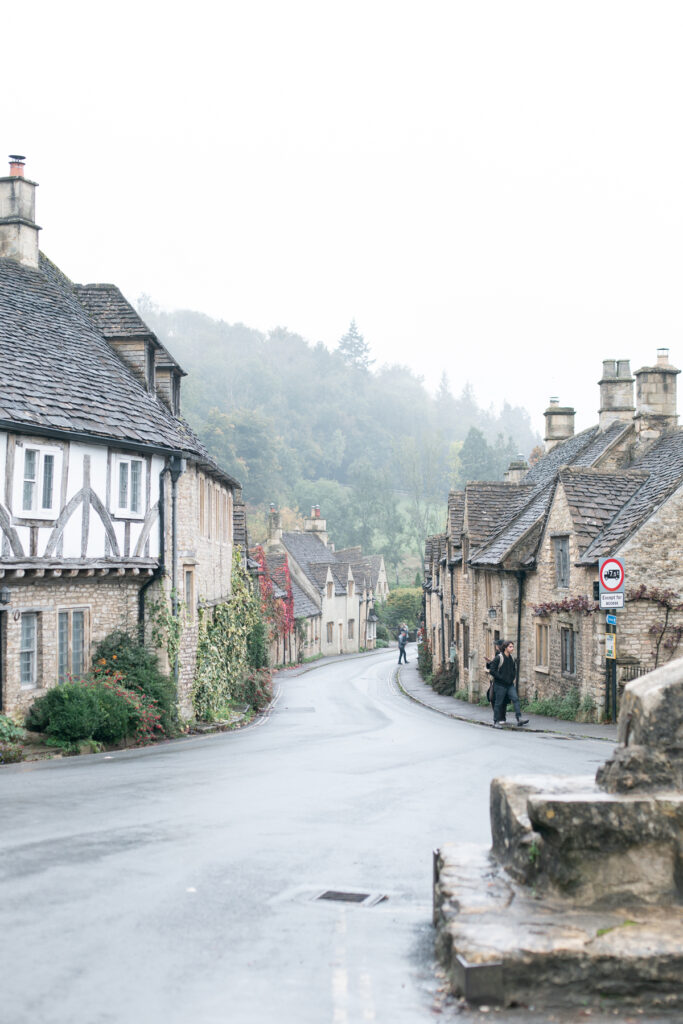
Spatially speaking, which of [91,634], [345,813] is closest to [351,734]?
[91,634]

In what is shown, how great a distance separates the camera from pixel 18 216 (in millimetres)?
22891

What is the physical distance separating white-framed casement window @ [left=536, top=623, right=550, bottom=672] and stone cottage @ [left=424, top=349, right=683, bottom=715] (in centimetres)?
3

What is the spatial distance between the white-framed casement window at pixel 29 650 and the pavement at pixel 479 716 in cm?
1032

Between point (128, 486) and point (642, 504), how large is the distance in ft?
39.0

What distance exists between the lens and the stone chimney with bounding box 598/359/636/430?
33.8 m

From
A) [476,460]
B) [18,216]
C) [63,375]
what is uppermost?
[476,460]

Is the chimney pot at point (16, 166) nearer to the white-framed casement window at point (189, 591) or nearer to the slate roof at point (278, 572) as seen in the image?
the white-framed casement window at point (189, 591)

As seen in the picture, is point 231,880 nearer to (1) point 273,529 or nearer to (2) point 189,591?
(2) point 189,591

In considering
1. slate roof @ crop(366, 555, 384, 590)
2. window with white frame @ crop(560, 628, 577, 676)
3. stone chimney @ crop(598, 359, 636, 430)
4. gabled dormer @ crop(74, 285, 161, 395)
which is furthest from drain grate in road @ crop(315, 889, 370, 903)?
slate roof @ crop(366, 555, 384, 590)

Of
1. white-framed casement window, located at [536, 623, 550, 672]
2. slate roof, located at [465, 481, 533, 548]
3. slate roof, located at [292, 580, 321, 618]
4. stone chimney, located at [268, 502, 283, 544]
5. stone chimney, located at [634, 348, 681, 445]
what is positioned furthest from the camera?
stone chimney, located at [268, 502, 283, 544]

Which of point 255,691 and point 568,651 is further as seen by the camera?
point 255,691

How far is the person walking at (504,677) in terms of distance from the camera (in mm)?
20469

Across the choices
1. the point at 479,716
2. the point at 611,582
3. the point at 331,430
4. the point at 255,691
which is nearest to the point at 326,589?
the point at 255,691

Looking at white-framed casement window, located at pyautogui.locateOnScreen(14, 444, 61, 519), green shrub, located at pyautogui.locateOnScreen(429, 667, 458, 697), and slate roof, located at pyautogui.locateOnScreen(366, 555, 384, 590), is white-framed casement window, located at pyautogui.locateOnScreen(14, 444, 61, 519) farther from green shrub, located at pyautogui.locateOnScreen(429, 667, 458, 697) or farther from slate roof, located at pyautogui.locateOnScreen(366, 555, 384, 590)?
slate roof, located at pyautogui.locateOnScreen(366, 555, 384, 590)
